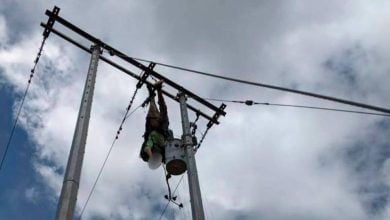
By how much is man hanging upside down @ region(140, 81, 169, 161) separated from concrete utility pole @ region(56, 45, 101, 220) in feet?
5.71

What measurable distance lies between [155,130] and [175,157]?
1062 millimetres

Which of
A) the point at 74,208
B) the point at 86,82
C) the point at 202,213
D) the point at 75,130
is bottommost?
the point at 74,208

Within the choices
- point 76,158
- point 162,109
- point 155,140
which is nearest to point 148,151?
point 155,140

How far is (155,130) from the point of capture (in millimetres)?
8828

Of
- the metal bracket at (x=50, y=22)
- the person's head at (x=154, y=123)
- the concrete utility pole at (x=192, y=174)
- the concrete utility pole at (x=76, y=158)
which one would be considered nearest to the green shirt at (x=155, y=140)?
the person's head at (x=154, y=123)

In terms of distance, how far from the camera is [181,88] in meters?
10.2

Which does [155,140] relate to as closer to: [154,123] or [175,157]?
[154,123]

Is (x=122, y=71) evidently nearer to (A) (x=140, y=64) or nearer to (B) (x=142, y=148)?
(A) (x=140, y=64)

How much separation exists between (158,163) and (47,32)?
391 cm

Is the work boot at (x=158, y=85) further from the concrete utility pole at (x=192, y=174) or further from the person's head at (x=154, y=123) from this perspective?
the person's head at (x=154, y=123)

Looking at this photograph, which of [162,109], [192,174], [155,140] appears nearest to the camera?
[192,174]

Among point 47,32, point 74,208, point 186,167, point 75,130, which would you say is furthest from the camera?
point 47,32

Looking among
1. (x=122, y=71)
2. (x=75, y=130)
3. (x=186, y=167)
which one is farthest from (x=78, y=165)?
(x=122, y=71)

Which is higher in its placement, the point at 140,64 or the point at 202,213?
the point at 140,64
